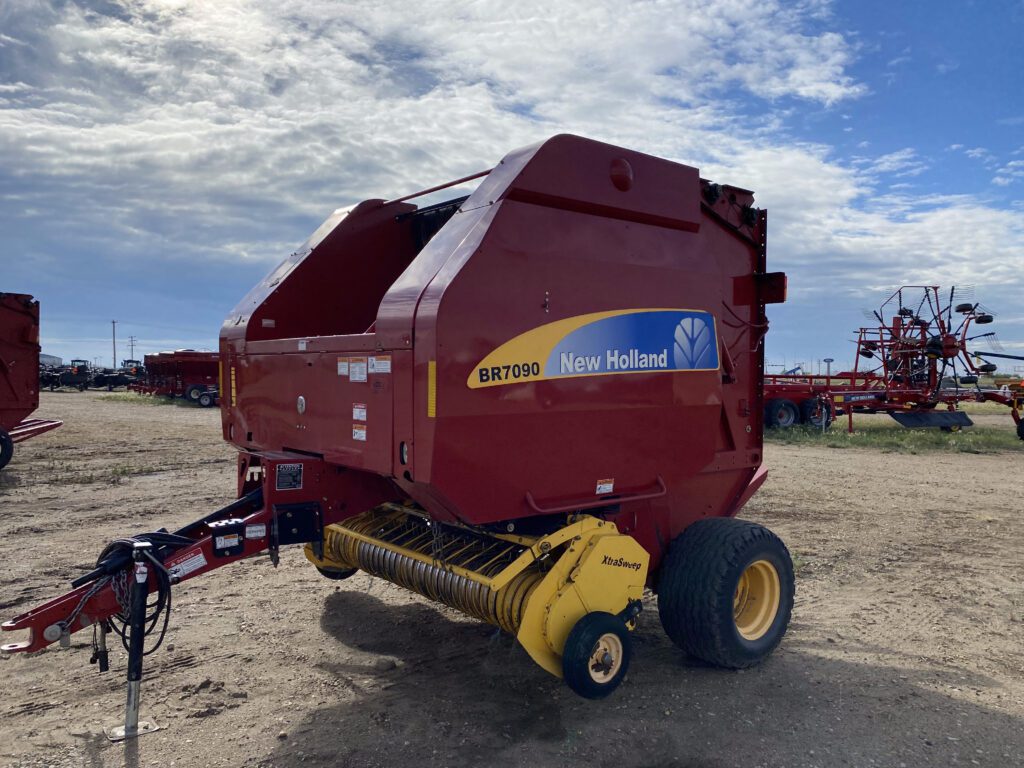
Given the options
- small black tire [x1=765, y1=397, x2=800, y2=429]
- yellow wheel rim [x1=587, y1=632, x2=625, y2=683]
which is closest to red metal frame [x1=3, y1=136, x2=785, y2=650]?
yellow wheel rim [x1=587, y1=632, x2=625, y2=683]

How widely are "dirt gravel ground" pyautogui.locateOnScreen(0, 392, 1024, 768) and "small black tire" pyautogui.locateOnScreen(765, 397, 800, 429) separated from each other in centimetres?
1138

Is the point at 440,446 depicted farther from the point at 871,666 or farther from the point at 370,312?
the point at 871,666

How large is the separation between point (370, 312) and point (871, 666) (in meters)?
3.76

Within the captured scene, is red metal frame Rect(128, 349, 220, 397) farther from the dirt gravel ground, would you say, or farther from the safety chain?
the safety chain

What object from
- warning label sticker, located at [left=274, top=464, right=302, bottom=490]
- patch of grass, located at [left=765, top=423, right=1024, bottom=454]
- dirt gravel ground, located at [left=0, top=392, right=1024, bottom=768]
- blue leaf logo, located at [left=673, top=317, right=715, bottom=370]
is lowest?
dirt gravel ground, located at [left=0, top=392, right=1024, bottom=768]

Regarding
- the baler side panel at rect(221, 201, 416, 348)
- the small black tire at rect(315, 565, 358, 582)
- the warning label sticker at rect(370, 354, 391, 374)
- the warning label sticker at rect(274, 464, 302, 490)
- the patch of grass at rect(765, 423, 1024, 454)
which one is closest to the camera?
the warning label sticker at rect(370, 354, 391, 374)

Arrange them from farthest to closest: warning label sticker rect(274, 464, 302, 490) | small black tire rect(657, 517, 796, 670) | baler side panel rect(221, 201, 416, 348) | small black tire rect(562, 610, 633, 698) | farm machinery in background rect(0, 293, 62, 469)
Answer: farm machinery in background rect(0, 293, 62, 469) → baler side panel rect(221, 201, 416, 348) → small black tire rect(657, 517, 796, 670) → warning label sticker rect(274, 464, 302, 490) → small black tire rect(562, 610, 633, 698)

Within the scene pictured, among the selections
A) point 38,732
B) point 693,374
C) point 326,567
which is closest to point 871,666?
point 693,374

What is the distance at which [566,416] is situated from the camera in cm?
381

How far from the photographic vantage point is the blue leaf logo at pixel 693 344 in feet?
14.2

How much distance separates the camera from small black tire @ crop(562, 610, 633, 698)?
3660mm

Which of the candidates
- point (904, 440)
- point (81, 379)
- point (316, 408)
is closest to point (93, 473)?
point (316, 408)

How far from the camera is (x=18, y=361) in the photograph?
12.4 meters

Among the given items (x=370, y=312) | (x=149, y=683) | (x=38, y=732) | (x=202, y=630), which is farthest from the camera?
(x=370, y=312)
